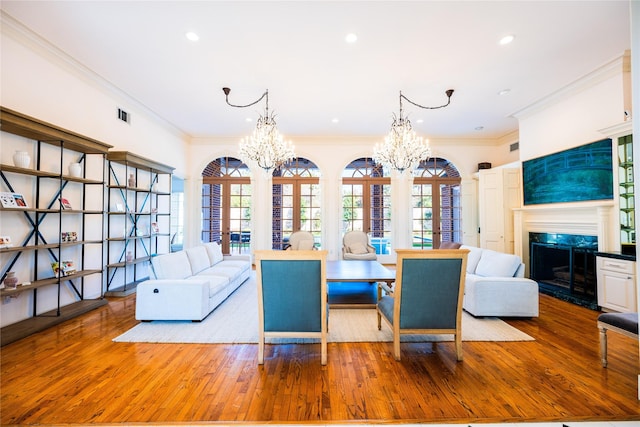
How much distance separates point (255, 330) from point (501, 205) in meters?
5.52

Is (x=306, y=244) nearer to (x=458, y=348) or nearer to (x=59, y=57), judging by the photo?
(x=458, y=348)

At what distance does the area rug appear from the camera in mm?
3018

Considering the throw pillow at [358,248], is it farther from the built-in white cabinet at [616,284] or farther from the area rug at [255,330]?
the built-in white cabinet at [616,284]

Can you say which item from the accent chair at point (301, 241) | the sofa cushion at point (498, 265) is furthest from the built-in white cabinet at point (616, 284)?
the accent chair at point (301, 241)

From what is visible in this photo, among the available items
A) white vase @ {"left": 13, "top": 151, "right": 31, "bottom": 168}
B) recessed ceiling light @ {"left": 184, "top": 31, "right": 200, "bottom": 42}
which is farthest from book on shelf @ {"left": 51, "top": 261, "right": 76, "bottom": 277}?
recessed ceiling light @ {"left": 184, "top": 31, "right": 200, "bottom": 42}

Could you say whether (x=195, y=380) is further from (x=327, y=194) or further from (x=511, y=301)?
A: (x=327, y=194)

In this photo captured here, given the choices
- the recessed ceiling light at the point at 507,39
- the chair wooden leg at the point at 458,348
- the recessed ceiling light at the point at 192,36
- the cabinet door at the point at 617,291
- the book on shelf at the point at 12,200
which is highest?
the recessed ceiling light at the point at 192,36

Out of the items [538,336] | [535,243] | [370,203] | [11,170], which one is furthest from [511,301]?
[11,170]

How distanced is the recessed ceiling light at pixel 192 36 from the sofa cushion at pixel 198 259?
2.90 m

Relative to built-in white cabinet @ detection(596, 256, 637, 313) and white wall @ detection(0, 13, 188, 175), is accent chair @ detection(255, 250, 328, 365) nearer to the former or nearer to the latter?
white wall @ detection(0, 13, 188, 175)

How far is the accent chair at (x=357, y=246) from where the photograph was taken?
6287mm

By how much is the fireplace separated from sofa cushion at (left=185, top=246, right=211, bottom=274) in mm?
5778

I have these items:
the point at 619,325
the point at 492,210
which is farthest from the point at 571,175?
the point at 619,325

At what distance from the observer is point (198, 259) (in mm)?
4547
